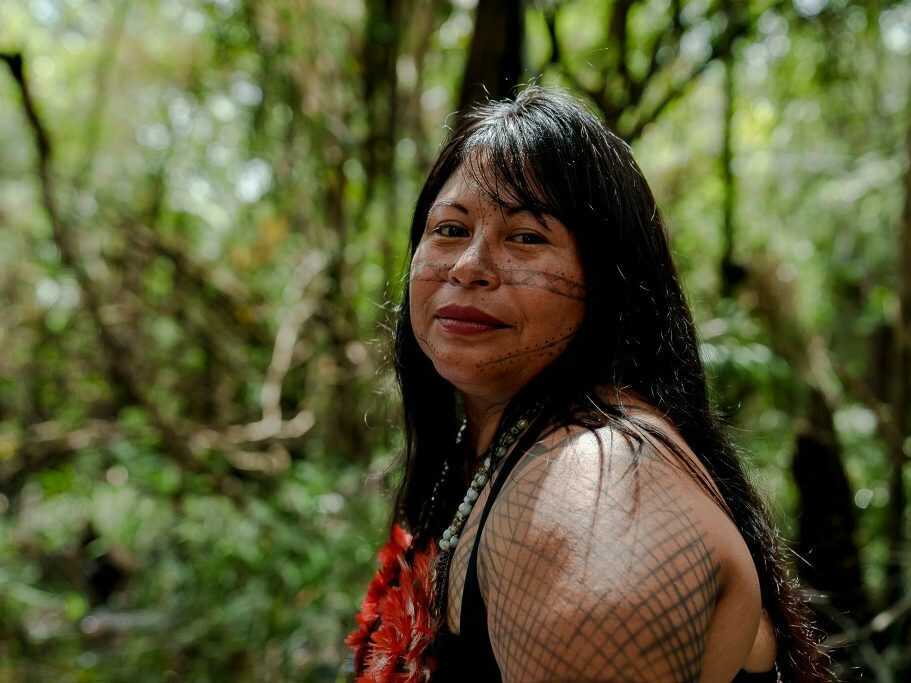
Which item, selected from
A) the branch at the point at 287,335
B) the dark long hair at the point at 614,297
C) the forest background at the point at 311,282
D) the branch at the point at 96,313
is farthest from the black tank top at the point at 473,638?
the branch at the point at 287,335

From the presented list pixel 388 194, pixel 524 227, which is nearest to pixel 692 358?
pixel 524 227

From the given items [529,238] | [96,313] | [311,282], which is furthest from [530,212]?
[311,282]

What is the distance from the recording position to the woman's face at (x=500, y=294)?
1.12 m

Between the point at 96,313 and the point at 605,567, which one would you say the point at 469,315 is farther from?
the point at 96,313

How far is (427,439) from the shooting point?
5.32ft

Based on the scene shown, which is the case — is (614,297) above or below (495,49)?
below

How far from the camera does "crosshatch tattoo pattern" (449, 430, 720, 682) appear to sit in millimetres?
785

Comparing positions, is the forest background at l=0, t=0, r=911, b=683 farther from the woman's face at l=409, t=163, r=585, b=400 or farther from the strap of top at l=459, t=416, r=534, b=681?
the strap of top at l=459, t=416, r=534, b=681

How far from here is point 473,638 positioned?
0.99 meters

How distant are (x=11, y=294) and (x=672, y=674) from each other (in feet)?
17.9

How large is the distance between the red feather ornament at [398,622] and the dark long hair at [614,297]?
30cm

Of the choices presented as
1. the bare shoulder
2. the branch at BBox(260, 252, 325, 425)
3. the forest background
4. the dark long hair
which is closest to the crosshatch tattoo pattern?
the bare shoulder

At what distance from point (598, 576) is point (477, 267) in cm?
49

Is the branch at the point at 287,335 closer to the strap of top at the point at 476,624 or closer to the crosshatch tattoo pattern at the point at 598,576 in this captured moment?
the strap of top at the point at 476,624
